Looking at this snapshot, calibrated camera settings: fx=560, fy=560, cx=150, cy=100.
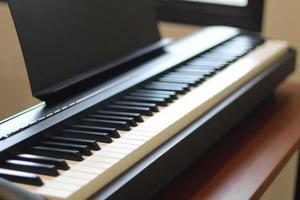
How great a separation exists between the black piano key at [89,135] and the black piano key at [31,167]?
0.13 m

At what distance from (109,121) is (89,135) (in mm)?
75

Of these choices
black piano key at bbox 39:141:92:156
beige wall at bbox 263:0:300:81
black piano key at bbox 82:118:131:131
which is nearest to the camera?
black piano key at bbox 39:141:92:156

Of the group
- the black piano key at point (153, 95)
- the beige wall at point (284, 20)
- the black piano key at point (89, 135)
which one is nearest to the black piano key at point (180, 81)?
the black piano key at point (153, 95)

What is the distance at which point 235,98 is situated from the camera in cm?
127

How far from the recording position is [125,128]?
3.43 feet

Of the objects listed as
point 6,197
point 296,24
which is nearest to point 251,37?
point 296,24

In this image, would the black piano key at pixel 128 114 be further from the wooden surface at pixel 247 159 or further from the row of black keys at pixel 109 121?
the wooden surface at pixel 247 159

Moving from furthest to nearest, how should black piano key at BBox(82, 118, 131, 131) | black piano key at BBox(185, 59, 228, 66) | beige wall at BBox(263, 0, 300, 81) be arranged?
beige wall at BBox(263, 0, 300, 81) → black piano key at BBox(185, 59, 228, 66) → black piano key at BBox(82, 118, 131, 131)

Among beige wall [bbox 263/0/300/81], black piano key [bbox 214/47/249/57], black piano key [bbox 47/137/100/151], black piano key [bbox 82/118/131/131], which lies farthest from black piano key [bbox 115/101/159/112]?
beige wall [bbox 263/0/300/81]

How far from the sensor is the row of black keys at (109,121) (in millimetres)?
870

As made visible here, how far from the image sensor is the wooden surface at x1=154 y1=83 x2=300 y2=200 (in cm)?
109

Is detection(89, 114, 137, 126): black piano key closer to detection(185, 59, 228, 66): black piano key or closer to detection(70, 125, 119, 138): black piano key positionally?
detection(70, 125, 119, 138): black piano key

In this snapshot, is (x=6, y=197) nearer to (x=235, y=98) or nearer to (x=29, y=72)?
(x=29, y=72)

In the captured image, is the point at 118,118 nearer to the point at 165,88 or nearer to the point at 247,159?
the point at 165,88
